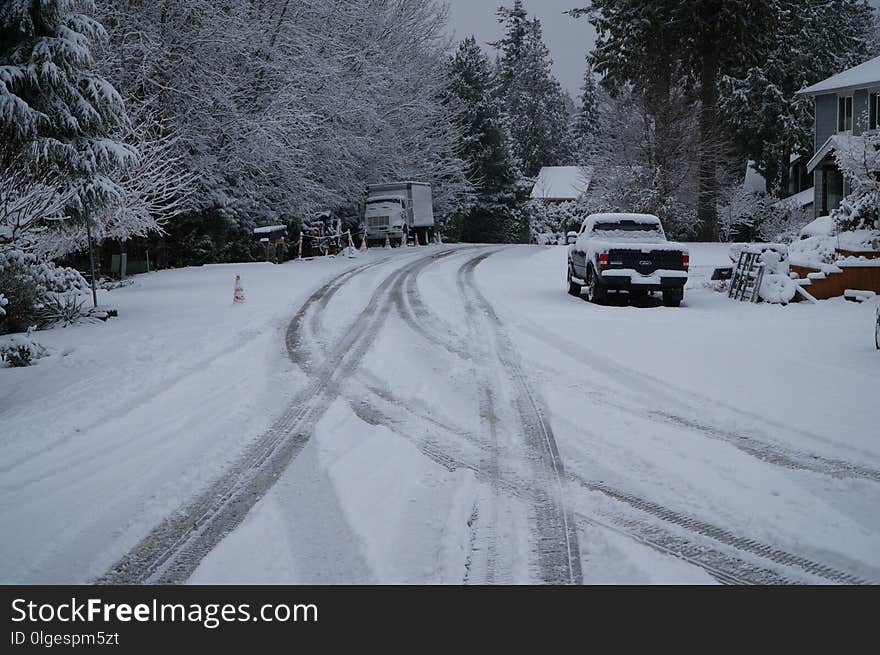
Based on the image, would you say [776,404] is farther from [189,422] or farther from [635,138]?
[635,138]

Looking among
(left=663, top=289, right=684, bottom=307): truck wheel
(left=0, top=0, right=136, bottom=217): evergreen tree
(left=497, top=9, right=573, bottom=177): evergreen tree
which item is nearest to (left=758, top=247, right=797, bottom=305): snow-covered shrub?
(left=663, top=289, right=684, bottom=307): truck wheel

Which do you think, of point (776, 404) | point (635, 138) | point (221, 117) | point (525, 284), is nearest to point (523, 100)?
point (635, 138)

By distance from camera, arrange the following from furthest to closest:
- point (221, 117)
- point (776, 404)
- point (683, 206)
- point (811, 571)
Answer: point (683, 206)
point (221, 117)
point (776, 404)
point (811, 571)

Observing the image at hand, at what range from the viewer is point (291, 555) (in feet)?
16.7

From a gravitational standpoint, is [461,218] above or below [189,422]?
above

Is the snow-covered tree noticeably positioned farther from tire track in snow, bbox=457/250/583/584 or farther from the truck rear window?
tire track in snow, bbox=457/250/583/584

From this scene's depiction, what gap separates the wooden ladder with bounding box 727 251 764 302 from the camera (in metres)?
18.8

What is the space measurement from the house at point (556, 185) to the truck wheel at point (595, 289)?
56.6 m

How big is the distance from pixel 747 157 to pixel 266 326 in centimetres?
4717

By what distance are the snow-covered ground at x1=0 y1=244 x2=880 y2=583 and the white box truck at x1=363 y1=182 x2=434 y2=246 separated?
24.9 meters

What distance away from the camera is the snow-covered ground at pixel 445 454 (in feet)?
16.8

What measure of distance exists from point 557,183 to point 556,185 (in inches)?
18.7
